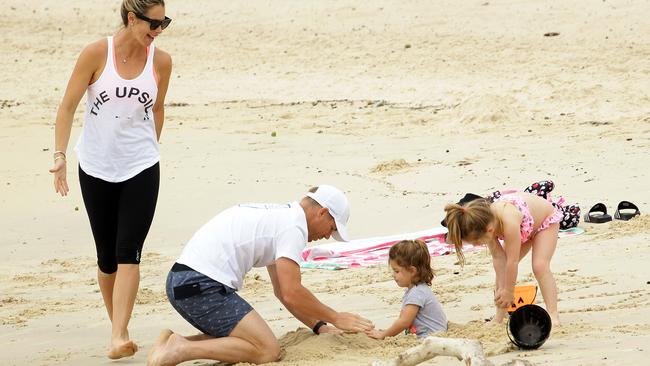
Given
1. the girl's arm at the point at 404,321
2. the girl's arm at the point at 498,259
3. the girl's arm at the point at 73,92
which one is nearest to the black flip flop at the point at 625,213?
the girl's arm at the point at 498,259

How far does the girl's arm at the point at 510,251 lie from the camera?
630cm

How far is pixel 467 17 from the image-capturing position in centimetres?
1944

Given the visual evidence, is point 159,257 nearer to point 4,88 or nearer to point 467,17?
point 4,88

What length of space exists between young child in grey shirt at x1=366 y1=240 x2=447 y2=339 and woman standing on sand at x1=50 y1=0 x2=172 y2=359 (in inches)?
49.6

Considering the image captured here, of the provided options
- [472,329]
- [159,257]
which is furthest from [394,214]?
[472,329]

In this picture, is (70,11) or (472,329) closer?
(472,329)

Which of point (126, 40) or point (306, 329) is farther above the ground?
point (126, 40)

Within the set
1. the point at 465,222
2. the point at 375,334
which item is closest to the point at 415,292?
the point at 375,334

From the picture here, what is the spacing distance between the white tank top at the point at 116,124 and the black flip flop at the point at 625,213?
411cm

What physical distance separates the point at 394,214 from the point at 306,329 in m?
3.85

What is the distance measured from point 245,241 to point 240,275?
0.21 m

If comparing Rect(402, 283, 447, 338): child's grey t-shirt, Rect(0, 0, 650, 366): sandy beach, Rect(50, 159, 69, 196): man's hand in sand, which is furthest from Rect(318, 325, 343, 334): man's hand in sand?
Rect(50, 159, 69, 196): man's hand in sand

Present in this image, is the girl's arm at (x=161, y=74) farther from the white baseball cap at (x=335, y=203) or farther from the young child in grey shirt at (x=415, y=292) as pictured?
the young child in grey shirt at (x=415, y=292)

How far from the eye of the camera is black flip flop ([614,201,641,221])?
890 centimetres
